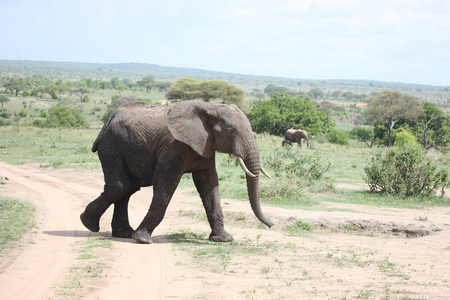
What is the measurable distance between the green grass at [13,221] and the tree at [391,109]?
117ft

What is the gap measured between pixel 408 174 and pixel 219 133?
9563mm

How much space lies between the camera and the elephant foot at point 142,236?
9.50 metres

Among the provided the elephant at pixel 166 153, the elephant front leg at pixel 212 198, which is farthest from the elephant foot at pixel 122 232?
the elephant front leg at pixel 212 198

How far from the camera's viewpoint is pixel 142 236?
9.51 m

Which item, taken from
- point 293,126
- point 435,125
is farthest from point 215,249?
point 435,125

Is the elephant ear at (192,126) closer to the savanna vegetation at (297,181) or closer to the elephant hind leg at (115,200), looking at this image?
the elephant hind leg at (115,200)

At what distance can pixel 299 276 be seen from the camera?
7691 millimetres

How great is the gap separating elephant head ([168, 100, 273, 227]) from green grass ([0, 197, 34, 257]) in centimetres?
303

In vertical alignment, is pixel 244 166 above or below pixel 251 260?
above

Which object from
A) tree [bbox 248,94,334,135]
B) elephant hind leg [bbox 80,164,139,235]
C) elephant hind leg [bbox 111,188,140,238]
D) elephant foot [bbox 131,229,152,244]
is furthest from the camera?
tree [bbox 248,94,334,135]

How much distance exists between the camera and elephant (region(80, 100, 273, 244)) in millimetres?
9125

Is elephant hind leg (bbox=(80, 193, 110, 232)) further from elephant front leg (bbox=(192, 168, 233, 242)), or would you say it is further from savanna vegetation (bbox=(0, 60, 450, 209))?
savanna vegetation (bbox=(0, 60, 450, 209))

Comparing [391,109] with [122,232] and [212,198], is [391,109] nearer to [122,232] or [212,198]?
[212,198]

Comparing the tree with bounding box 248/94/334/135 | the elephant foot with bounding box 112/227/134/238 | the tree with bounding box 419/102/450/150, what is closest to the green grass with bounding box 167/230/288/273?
the elephant foot with bounding box 112/227/134/238
